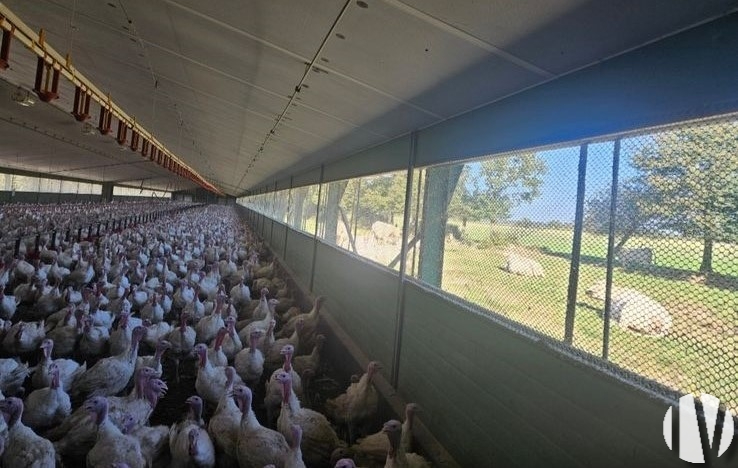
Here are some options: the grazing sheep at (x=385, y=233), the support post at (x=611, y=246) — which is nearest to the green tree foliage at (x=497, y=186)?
the support post at (x=611, y=246)

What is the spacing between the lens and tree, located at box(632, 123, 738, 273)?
1.91m

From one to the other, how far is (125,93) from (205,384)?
653cm

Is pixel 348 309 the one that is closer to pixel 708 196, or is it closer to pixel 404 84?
pixel 404 84

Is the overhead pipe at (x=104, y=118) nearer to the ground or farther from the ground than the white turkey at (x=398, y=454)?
farther from the ground

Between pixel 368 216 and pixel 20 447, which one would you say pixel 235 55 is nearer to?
pixel 368 216

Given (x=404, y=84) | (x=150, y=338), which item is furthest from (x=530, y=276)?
(x=150, y=338)

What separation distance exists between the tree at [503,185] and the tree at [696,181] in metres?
0.96

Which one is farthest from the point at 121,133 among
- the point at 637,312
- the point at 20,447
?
the point at 637,312

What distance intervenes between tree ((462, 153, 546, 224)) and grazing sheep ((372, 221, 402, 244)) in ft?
5.85

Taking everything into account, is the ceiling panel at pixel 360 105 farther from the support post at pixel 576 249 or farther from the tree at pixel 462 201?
the support post at pixel 576 249

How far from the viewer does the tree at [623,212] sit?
7.62 ft

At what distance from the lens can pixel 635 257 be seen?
2334 millimetres

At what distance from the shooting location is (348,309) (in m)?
7.52

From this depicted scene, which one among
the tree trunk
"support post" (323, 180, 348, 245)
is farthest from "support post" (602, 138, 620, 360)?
"support post" (323, 180, 348, 245)
